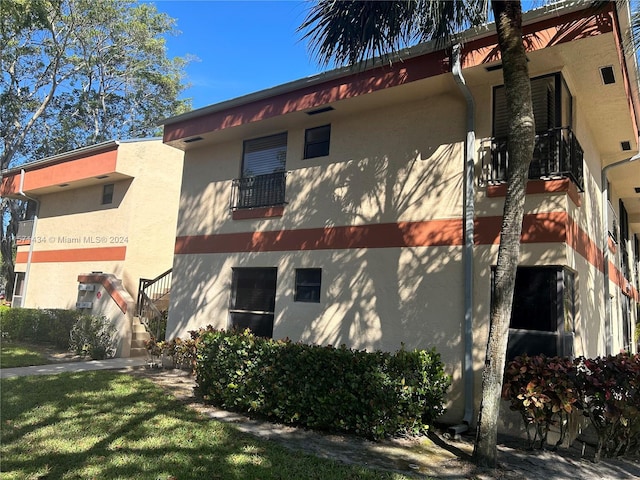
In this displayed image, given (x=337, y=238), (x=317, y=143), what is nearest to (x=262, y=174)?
(x=317, y=143)

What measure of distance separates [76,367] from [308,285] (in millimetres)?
5922

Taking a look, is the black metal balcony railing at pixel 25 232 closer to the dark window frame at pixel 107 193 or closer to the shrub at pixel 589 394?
the dark window frame at pixel 107 193

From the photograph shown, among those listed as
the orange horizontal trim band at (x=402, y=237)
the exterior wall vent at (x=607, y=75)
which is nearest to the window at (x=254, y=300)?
the orange horizontal trim band at (x=402, y=237)

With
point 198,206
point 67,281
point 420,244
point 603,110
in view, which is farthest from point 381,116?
point 67,281

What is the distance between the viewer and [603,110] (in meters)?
8.52

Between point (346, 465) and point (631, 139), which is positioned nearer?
point (346, 465)

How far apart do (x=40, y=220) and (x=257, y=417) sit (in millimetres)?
16166

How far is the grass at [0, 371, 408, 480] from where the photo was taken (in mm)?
4684

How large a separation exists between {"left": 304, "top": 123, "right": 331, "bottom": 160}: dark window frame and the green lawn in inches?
322

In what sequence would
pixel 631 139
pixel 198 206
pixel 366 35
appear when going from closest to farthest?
pixel 366 35, pixel 631 139, pixel 198 206

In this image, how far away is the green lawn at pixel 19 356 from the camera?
10.5 m

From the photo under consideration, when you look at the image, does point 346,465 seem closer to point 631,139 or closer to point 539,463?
point 539,463

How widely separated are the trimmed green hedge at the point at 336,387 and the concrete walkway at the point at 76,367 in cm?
460

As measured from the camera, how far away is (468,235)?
24.3 ft
